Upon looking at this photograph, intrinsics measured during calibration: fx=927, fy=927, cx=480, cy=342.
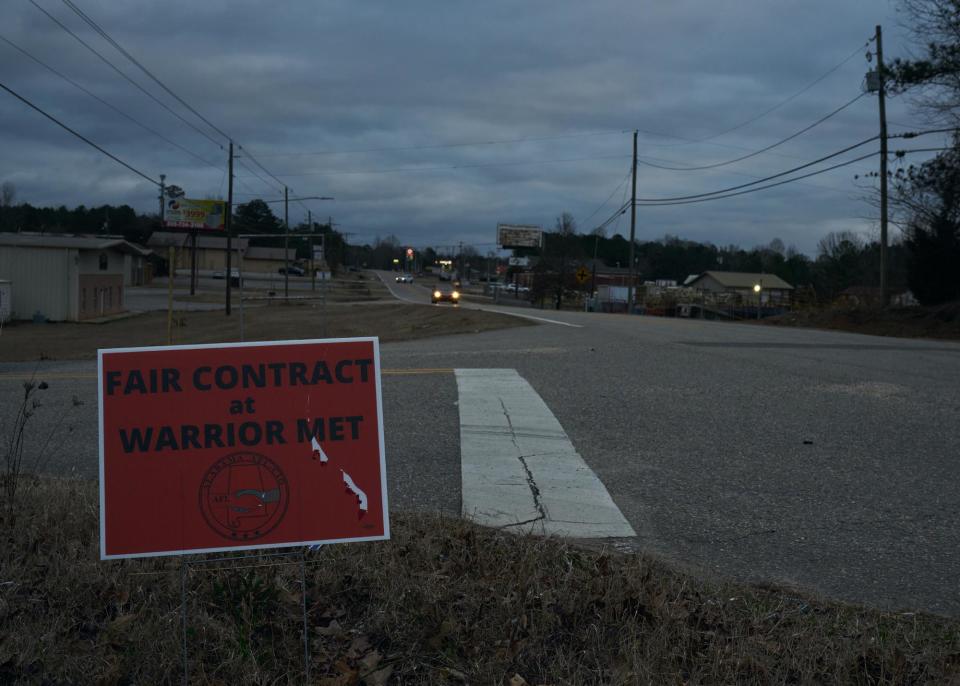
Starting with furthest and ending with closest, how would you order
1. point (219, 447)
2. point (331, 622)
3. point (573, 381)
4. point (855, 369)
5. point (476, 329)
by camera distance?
point (476, 329) → point (855, 369) → point (573, 381) → point (331, 622) → point (219, 447)

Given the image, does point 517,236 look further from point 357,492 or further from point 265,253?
point 357,492

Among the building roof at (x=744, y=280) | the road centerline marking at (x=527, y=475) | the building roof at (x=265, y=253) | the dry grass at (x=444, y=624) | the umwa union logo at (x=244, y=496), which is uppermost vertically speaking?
the building roof at (x=265, y=253)

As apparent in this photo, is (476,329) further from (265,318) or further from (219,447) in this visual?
(265,318)

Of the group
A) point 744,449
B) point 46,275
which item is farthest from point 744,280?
point 744,449

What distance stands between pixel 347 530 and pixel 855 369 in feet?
37.5

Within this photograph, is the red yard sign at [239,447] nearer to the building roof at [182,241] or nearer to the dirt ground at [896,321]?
the dirt ground at [896,321]

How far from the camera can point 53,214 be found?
13812 centimetres

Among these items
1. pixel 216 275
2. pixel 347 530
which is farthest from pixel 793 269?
pixel 347 530

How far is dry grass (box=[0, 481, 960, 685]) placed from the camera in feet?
13.1

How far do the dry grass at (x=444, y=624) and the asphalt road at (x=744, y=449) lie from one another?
0.67 metres

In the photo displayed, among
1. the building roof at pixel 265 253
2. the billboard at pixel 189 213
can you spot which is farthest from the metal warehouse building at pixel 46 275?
the building roof at pixel 265 253

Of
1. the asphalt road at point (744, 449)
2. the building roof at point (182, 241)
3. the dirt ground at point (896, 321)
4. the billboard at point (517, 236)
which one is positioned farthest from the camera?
the billboard at point (517, 236)

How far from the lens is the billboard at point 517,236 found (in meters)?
136

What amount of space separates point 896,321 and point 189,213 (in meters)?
61.6
